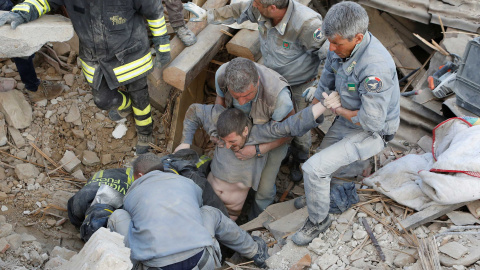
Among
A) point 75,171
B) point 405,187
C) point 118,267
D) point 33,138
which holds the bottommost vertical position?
point 75,171

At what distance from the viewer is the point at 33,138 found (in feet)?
16.2

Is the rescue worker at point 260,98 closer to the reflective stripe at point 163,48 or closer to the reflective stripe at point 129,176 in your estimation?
the reflective stripe at point 163,48

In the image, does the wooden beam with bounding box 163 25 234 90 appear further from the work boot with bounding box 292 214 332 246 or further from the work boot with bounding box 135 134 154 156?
the work boot with bounding box 292 214 332 246

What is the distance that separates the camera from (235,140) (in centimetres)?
427

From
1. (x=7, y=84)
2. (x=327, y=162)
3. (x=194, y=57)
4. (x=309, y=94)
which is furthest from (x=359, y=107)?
(x=7, y=84)

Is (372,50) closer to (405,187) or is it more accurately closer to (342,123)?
(342,123)

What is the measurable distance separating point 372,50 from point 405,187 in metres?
1.42

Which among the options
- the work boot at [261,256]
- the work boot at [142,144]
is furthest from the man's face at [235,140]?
the work boot at [142,144]

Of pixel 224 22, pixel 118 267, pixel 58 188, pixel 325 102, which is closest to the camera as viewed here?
pixel 118 267

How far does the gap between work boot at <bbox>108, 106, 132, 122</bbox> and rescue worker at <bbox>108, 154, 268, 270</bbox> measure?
6.07 ft

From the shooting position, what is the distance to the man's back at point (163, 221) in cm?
322

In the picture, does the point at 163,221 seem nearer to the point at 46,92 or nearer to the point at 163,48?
the point at 163,48

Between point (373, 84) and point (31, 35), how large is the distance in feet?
10.8

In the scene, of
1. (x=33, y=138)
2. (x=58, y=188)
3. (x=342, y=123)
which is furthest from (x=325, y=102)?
(x=33, y=138)
